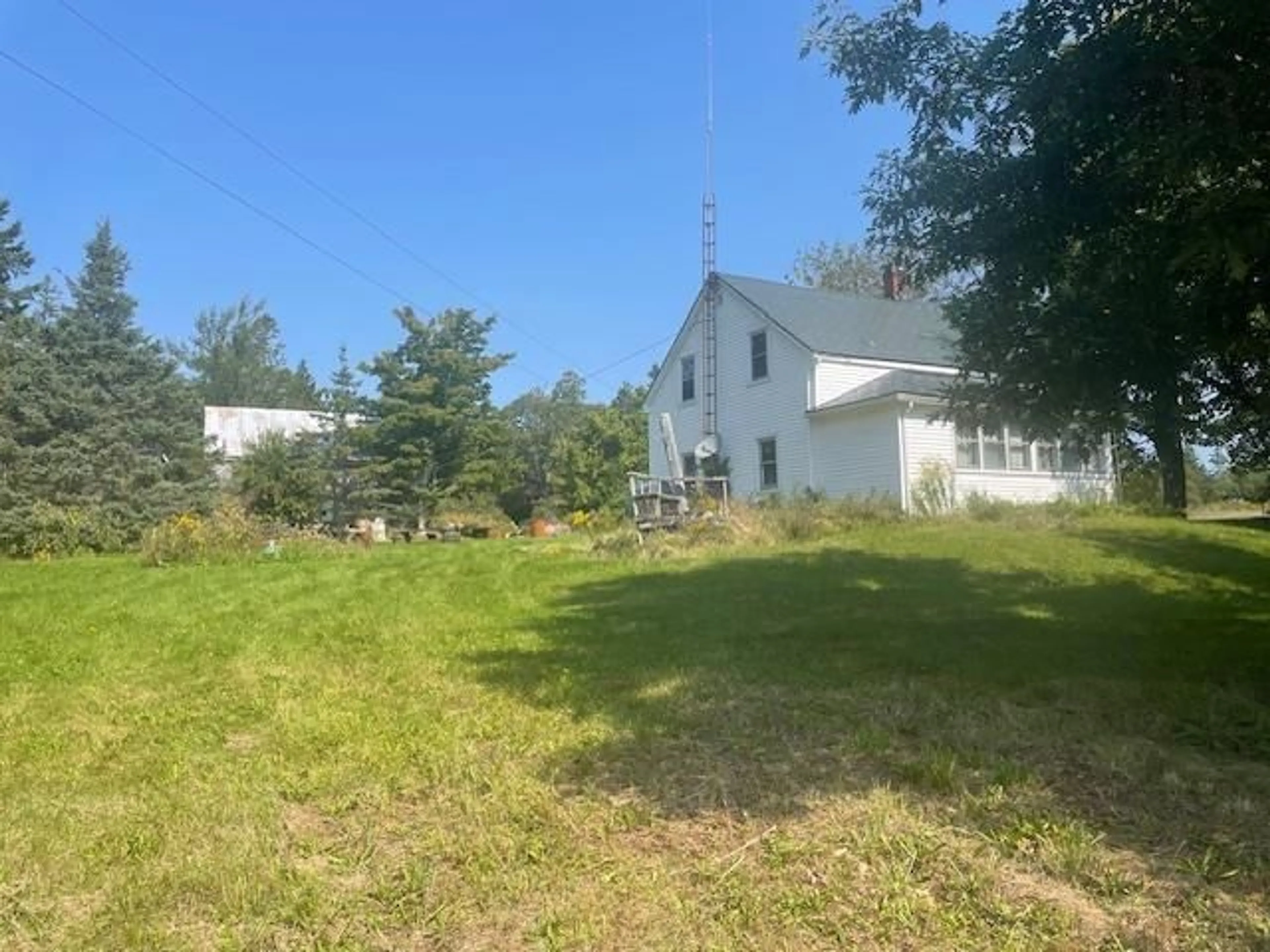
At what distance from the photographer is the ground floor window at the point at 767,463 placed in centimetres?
2252

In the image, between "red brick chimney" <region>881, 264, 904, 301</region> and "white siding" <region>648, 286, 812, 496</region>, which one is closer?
"red brick chimney" <region>881, 264, 904, 301</region>

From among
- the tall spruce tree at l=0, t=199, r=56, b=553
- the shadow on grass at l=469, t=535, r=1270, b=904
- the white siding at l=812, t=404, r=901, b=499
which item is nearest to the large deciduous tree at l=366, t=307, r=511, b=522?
the tall spruce tree at l=0, t=199, r=56, b=553

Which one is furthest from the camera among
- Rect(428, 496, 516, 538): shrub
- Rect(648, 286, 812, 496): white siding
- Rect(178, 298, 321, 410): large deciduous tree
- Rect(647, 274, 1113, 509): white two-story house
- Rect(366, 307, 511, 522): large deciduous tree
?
Rect(178, 298, 321, 410): large deciduous tree

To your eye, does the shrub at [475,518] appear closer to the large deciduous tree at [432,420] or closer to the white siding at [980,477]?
the large deciduous tree at [432,420]

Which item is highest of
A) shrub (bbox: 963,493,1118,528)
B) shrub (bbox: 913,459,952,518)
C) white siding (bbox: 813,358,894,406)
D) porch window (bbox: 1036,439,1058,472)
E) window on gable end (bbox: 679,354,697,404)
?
window on gable end (bbox: 679,354,697,404)

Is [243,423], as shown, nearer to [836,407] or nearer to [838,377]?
[838,377]

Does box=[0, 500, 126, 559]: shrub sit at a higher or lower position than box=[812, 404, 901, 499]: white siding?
lower

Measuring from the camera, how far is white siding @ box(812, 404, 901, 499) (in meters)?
19.8

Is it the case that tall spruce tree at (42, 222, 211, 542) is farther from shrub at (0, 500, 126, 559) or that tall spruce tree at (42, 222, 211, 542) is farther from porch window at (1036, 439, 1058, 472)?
porch window at (1036, 439, 1058, 472)

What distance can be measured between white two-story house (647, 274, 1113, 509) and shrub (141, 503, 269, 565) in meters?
11.6

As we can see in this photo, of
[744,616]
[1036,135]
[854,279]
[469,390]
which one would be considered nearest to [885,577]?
[744,616]

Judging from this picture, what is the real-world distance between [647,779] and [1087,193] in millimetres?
3773

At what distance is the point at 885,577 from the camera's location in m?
9.95

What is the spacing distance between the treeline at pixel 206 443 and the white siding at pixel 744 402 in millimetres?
5132
